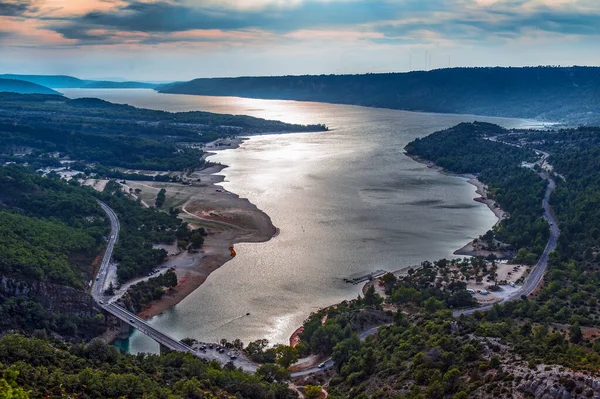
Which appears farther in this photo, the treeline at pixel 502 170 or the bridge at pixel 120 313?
the treeline at pixel 502 170

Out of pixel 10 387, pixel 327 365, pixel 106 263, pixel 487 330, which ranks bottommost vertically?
pixel 327 365

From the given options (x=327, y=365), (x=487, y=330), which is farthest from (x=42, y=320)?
(x=487, y=330)

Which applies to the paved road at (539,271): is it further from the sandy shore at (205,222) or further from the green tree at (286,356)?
the sandy shore at (205,222)

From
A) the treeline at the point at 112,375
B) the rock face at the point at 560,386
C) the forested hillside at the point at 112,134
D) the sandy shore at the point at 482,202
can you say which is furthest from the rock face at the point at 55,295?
the forested hillside at the point at 112,134

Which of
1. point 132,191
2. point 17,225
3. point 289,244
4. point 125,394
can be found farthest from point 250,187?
point 125,394

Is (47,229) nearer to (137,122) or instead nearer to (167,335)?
(167,335)

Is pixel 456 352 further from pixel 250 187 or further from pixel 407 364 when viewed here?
pixel 250 187
